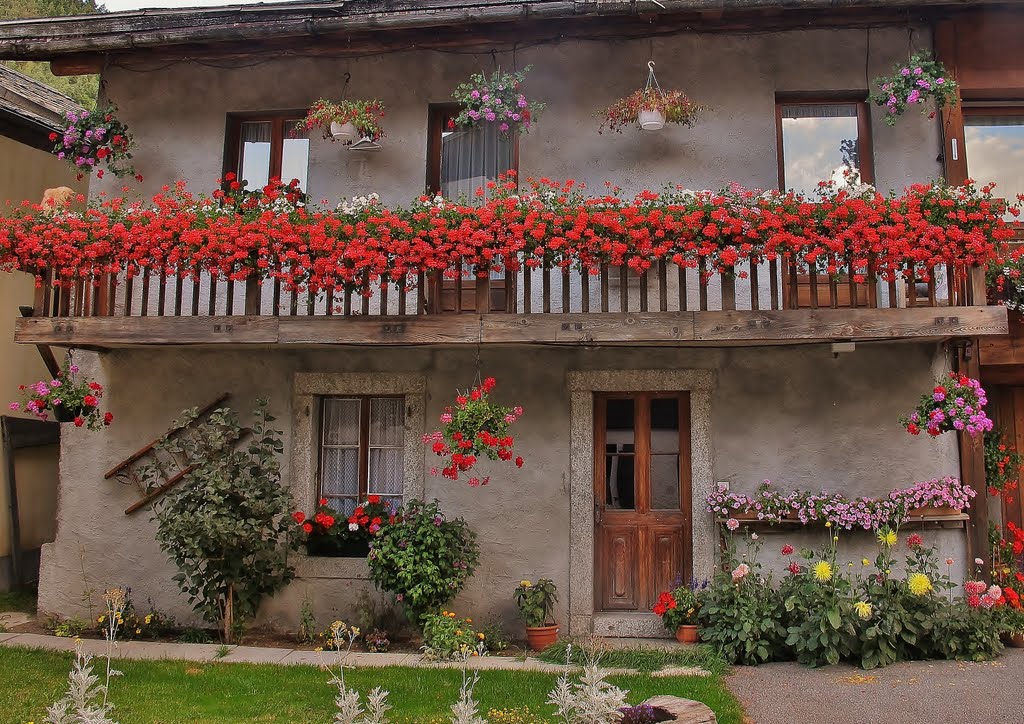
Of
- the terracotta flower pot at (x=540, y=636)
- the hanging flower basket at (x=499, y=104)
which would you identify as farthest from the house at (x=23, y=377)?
the terracotta flower pot at (x=540, y=636)

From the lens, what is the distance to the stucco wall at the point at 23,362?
10.1m

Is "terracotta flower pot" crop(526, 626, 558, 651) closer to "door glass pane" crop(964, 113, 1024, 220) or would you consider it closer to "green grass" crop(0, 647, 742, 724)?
"green grass" crop(0, 647, 742, 724)

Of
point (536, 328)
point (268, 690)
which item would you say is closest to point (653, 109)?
point (536, 328)

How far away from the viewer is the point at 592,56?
27.7 feet

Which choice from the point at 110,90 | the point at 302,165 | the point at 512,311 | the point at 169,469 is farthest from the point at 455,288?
the point at 110,90

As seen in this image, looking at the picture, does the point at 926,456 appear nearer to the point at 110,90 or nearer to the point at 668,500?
the point at 668,500

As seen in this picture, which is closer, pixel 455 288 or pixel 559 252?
pixel 559 252

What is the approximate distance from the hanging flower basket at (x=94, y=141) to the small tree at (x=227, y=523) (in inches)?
120

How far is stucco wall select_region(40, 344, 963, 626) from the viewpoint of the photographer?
25.5ft

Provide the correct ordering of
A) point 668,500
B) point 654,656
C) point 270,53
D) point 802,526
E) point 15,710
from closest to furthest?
point 15,710, point 654,656, point 802,526, point 668,500, point 270,53

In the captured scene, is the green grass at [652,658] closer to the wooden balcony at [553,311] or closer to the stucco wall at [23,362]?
the wooden balcony at [553,311]

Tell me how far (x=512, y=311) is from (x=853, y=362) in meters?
3.29

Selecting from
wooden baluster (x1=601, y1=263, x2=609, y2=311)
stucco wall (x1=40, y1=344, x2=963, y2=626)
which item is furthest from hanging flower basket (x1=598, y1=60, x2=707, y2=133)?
stucco wall (x1=40, y1=344, x2=963, y2=626)

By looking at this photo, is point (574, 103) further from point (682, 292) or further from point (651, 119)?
point (682, 292)
